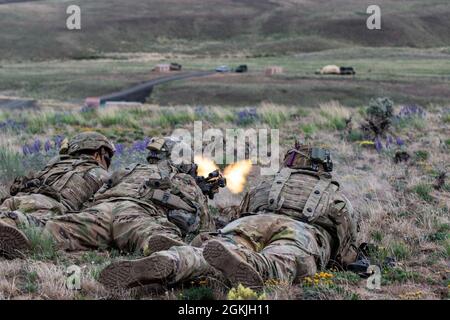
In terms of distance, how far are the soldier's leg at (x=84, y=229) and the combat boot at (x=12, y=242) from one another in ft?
1.85

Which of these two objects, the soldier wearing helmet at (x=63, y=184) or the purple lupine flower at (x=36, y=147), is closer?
the soldier wearing helmet at (x=63, y=184)

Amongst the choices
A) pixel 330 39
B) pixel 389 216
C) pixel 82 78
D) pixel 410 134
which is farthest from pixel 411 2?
pixel 389 216

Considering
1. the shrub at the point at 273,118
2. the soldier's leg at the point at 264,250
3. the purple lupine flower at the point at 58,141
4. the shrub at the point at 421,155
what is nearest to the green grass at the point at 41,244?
the soldier's leg at the point at 264,250

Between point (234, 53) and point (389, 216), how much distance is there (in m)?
74.5

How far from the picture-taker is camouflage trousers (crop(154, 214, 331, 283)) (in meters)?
6.29

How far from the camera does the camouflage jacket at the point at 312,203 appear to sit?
7715 mm

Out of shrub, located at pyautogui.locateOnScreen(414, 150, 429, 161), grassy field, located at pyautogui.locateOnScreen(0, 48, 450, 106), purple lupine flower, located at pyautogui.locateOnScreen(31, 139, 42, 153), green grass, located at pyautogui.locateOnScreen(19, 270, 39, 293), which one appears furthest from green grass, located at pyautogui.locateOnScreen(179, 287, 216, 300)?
grassy field, located at pyautogui.locateOnScreen(0, 48, 450, 106)

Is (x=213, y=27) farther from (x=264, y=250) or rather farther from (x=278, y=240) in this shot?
(x=264, y=250)

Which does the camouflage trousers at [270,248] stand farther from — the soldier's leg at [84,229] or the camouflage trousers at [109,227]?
the soldier's leg at [84,229]

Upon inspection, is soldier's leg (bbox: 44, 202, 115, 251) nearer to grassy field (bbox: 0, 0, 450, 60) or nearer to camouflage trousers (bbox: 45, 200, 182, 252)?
camouflage trousers (bbox: 45, 200, 182, 252)

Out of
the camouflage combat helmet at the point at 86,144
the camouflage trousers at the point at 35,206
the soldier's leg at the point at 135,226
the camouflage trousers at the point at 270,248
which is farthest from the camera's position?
the camouflage combat helmet at the point at 86,144

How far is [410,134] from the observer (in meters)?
16.7

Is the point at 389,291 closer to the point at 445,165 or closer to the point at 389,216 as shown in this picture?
the point at 389,216

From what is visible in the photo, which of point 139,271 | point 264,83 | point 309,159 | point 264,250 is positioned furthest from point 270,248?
point 264,83
